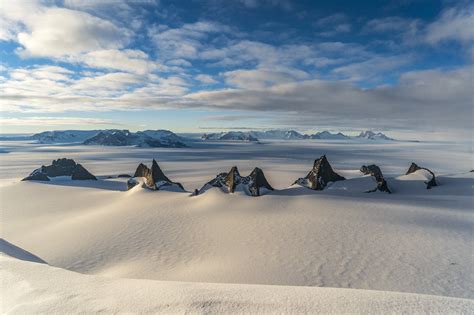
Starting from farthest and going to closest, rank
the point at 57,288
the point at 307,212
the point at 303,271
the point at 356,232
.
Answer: the point at 307,212 → the point at 356,232 → the point at 303,271 → the point at 57,288

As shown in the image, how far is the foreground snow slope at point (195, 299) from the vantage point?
516 centimetres

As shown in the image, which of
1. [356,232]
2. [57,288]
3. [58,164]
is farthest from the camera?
[58,164]

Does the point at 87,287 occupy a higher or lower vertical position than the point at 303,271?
higher

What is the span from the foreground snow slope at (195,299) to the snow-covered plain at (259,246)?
0.04 metres

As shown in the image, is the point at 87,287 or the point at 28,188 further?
the point at 28,188

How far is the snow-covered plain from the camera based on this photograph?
19.0ft

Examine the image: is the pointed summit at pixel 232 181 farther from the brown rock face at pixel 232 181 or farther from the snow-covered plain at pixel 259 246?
the snow-covered plain at pixel 259 246

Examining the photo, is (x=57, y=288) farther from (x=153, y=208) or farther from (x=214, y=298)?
(x=153, y=208)

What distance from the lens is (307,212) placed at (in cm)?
2308

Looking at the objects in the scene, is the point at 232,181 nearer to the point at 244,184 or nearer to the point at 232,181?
the point at 232,181

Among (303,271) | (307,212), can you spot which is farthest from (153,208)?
(303,271)

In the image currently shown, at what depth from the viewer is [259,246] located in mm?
16875

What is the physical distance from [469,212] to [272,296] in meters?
26.5

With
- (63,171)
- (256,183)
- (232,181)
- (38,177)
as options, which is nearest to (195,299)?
(256,183)
